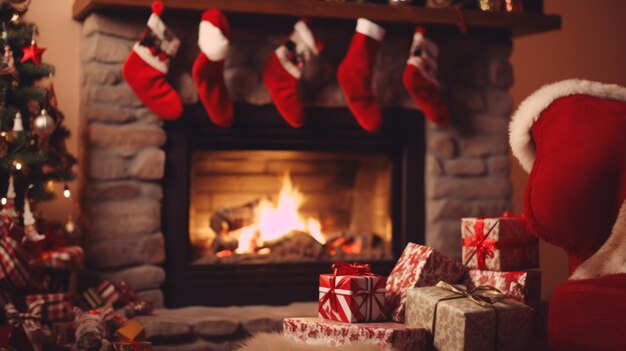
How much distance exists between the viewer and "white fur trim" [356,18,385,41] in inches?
126

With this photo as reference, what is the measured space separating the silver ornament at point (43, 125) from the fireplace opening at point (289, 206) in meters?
0.72

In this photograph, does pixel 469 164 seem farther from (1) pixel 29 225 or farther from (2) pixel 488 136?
(1) pixel 29 225

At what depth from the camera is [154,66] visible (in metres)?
3.06

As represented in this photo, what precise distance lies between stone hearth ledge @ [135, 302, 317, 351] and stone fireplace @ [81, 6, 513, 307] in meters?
0.21

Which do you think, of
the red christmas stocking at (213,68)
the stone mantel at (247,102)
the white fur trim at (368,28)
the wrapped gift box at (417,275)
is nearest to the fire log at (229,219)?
the stone mantel at (247,102)

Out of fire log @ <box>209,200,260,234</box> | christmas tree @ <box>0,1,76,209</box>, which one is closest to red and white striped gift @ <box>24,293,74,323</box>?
christmas tree @ <box>0,1,76,209</box>

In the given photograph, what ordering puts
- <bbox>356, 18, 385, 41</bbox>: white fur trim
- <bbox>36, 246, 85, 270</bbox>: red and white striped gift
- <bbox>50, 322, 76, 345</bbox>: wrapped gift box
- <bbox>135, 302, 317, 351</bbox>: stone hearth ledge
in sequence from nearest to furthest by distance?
<bbox>50, 322, 76, 345</bbox>: wrapped gift box, <bbox>36, 246, 85, 270</bbox>: red and white striped gift, <bbox>135, 302, 317, 351</bbox>: stone hearth ledge, <bbox>356, 18, 385, 41</bbox>: white fur trim

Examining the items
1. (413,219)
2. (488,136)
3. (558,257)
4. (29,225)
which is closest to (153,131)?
(29,225)

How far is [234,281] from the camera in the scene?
3328 mm

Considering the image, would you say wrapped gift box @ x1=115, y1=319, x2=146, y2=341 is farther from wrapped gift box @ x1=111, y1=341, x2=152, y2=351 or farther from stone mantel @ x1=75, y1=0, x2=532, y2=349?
stone mantel @ x1=75, y1=0, x2=532, y2=349

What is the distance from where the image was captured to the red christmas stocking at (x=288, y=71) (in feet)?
10.6

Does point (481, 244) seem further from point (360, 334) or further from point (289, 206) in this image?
point (289, 206)

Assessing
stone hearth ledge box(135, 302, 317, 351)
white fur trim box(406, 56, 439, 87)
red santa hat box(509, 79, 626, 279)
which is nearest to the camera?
red santa hat box(509, 79, 626, 279)

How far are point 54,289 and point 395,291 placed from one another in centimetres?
130
